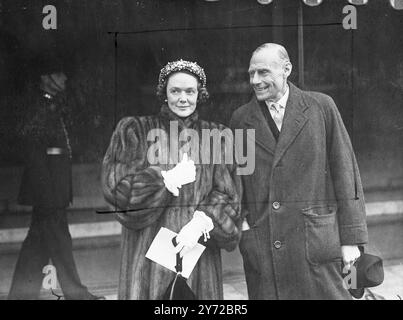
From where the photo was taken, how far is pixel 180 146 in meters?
4.39

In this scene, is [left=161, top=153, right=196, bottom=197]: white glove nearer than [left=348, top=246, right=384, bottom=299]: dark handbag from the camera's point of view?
Yes

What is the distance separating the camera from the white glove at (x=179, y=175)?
4.36 metres

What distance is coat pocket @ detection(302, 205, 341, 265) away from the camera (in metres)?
4.38

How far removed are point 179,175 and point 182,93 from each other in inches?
22.0

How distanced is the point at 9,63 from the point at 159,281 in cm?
181

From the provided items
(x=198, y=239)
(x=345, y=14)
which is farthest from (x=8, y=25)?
(x=345, y=14)

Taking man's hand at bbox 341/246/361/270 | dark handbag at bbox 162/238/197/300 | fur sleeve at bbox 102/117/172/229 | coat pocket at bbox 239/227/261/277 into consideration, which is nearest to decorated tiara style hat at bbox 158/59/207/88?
fur sleeve at bbox 102/117/172/229

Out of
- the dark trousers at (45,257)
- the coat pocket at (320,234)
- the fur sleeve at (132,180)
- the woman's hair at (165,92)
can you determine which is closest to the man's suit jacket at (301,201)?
the coat pocket at (320,234)

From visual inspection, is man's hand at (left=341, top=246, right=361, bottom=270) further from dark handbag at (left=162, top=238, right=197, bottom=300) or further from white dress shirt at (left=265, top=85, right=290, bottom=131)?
dark handbag at (left=162, top=238, right=197, bottom=300)

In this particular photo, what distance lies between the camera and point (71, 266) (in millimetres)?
4449

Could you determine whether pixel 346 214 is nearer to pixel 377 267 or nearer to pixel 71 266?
pixel 377 267

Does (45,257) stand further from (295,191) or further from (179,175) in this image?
(295,191)

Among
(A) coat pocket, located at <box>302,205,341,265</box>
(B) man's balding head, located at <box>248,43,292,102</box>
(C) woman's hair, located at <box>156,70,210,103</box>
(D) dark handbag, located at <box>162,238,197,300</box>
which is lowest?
(D) dark handbag, located at <box>162,238,197,300</box>
